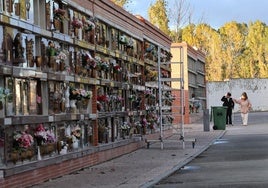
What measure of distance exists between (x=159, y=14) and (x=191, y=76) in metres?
6.87

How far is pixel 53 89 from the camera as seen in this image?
12938mm

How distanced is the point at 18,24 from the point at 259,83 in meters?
56.1

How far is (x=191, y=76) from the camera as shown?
42.0 meters

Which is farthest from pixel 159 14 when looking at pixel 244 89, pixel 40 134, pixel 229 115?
pixel 40 134

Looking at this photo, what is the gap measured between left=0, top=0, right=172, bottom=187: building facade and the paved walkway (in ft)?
1.04

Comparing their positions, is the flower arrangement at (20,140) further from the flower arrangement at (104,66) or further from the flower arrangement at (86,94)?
the flower arrangement at (104,66)

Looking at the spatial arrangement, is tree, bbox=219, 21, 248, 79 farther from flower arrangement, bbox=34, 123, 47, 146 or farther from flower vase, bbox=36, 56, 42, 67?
flower arrangement, bbox=34, 123, 47, 146

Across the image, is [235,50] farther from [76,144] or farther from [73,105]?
[76,144]

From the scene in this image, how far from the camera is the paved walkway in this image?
1157 centimetres

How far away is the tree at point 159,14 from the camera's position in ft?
152

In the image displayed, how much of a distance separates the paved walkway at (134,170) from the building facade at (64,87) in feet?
1.04

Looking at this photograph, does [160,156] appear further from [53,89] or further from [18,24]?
[18,24]

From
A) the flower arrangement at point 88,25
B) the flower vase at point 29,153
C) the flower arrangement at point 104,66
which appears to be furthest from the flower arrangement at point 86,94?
the flower vase at point 29,153

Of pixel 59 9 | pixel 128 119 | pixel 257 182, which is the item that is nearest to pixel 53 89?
pixel 59 9
